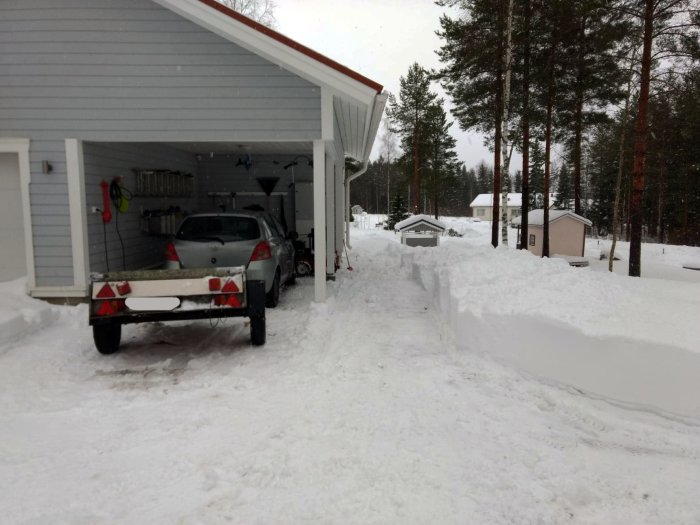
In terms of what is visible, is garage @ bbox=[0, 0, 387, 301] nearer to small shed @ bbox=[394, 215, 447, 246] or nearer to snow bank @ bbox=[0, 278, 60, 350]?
snow bank @ bbox=[0, 278, 60, 350]

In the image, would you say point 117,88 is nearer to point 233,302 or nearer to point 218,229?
point 218,229

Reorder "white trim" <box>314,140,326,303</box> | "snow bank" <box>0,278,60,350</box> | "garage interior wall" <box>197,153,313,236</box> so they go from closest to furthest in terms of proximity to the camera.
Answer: "snow bank" <box>0,278,60,350</box> < "white trim" <box>314,140,326,303</box> < "garage interior wall" <box>197,153,313,236</box>

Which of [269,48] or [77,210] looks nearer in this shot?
[269,48]

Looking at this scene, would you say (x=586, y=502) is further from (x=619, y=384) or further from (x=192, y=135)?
(x=192, y=135)

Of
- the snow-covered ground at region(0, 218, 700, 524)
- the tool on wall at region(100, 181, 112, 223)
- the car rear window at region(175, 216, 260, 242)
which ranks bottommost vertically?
the snow-covered ground at region(0, 218, 700, 524)

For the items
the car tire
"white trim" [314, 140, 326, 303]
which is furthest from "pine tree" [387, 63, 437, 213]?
"white trim" [314, 140, 326, 303]

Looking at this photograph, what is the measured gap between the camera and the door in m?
7.54

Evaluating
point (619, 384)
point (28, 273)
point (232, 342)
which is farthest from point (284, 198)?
point (619, 384)

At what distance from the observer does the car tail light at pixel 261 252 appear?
7098 mm

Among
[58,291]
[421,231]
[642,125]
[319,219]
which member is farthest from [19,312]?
[421,231]

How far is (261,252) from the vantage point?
7168 mm

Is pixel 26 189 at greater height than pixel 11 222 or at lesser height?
greater

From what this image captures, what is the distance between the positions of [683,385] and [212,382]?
405cm

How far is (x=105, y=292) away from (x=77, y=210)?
3061mm
